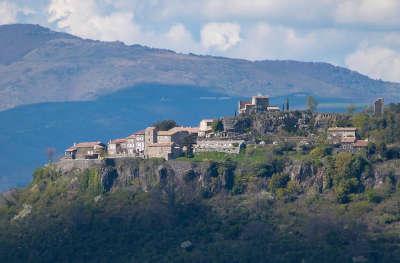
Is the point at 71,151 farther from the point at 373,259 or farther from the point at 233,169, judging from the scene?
the point at 373,259

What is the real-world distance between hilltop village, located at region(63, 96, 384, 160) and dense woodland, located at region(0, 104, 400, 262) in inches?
38.4

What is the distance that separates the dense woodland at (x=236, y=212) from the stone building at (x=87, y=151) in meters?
3.22

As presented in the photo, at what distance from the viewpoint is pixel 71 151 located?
101 m

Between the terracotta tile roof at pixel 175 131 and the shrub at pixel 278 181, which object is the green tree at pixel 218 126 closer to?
the terracotta tile roof at pixel 175 131

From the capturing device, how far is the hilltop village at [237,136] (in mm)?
94812

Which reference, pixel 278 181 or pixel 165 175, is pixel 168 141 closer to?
pixel 165 175

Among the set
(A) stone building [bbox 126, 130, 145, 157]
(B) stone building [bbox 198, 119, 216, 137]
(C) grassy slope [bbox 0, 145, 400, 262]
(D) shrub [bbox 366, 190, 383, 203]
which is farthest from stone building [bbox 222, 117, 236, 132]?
(D) shrub [bbox 366, 190, 383, 203]

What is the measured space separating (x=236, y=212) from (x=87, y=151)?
15767mm

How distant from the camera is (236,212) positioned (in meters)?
87.1

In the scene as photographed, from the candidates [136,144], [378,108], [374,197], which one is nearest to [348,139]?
[378,108]

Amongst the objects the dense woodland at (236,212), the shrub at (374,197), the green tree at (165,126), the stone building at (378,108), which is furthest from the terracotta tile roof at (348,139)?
the green tree at (165,126)

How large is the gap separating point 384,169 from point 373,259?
9711 mm

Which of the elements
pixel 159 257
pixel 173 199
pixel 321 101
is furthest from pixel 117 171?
pixel 321 101

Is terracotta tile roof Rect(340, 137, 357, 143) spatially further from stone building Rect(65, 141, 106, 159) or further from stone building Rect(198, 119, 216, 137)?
stone building Rect(65, 141, 106, 159)
